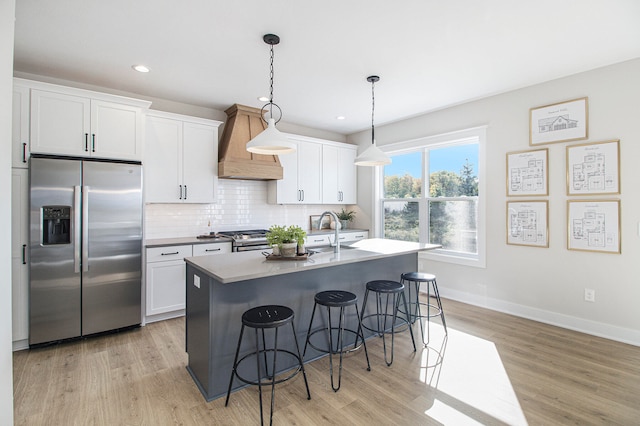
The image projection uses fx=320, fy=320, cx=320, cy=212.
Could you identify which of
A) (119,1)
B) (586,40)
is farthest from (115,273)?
(586,40)

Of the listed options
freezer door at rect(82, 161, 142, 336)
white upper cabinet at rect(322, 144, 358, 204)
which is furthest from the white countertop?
white upper cabinet at rect(322, 144, 358, 204)

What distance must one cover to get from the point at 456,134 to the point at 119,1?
405cm

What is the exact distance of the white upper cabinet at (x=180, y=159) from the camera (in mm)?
3953

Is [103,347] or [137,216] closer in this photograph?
[103,347]

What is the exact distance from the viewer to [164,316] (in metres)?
3.86

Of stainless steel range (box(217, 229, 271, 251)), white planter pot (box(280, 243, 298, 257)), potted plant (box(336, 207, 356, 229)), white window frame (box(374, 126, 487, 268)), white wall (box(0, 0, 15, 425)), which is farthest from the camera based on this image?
potted plant (box(336, 207, 356, 229))

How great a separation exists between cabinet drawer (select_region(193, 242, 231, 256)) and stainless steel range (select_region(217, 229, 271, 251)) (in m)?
0.09

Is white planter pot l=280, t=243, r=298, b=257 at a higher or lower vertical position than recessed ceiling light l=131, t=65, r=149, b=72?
lower

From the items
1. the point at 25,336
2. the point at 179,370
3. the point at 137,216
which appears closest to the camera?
the point at 179,370

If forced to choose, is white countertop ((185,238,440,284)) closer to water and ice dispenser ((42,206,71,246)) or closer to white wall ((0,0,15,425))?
white wall ((0,0,15,425))

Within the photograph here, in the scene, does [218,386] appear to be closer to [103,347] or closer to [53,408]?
[53,408]

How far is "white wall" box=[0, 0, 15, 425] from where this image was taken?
5.12 ft

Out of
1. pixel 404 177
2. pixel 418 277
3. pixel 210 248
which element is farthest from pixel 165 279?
pixel 404 177

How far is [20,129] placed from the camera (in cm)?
300
